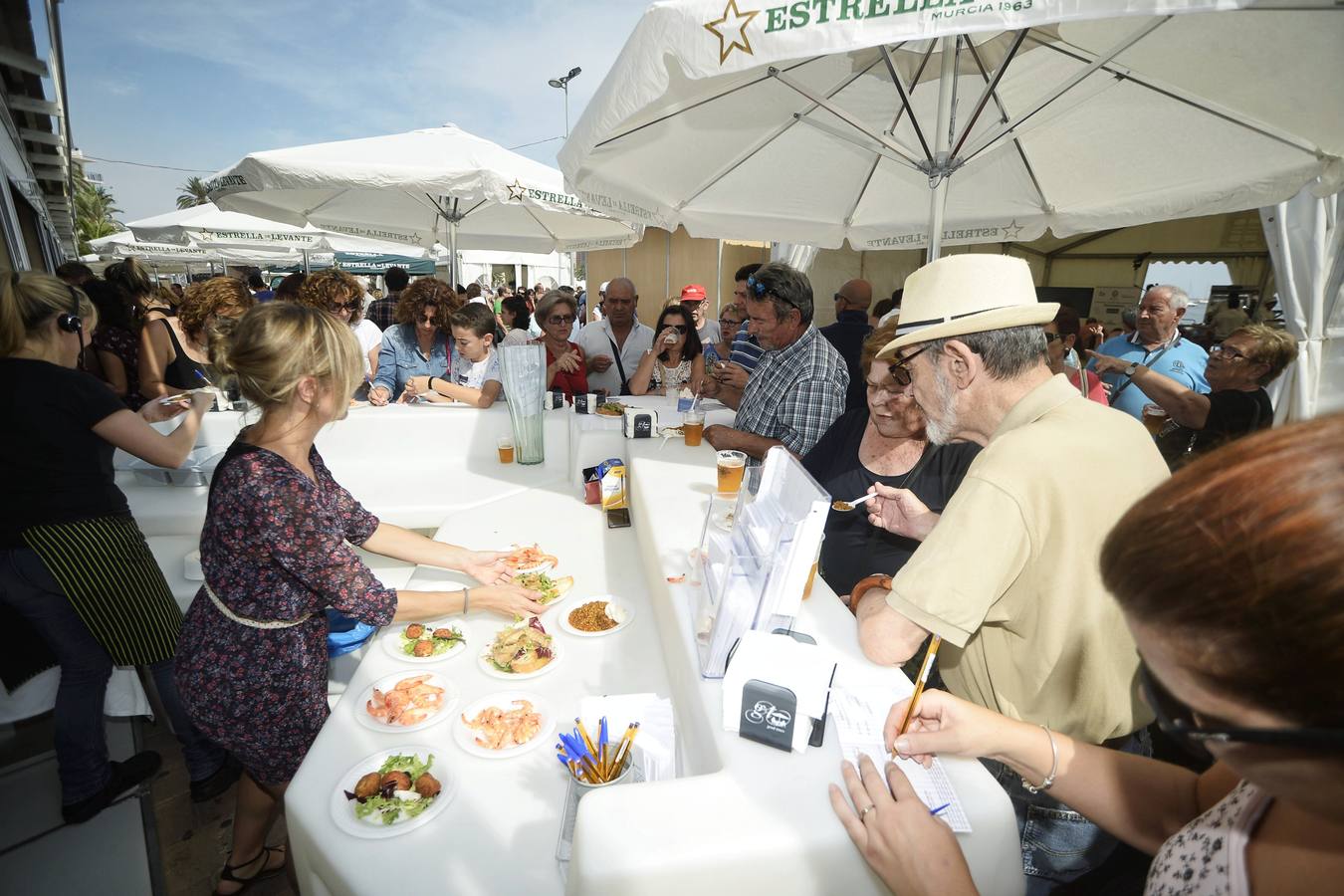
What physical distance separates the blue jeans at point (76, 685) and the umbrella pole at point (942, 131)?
4064 mm

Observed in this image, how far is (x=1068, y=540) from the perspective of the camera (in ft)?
3.91

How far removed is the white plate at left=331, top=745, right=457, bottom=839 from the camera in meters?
1.30

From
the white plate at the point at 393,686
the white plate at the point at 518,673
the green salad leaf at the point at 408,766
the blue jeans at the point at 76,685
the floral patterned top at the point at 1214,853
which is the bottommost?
the blue jeans at the point at 76,685

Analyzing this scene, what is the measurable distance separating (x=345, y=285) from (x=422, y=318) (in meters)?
0.66

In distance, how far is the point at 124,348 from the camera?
428cm

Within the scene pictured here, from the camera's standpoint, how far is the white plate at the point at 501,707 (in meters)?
1.53

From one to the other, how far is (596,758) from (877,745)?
2.05 feet

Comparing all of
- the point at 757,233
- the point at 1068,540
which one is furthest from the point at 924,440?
the point at 757,233

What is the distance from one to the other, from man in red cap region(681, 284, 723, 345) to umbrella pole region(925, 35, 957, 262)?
163 inches

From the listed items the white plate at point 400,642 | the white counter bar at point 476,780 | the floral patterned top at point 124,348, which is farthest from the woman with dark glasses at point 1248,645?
the floral patterned top at point 124,348

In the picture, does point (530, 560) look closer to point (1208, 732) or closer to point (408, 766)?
point (408, 766)

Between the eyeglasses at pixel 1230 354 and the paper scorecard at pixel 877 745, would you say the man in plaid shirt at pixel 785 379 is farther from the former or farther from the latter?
the eyeglasses at pixel 1230 354

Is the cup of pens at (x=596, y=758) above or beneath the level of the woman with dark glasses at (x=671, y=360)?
beneath

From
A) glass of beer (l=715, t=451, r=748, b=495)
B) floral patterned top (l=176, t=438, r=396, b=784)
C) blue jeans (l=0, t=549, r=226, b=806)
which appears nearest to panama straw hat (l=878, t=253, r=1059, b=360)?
glass of beer (l=715, t=451, r=748, b=495)
